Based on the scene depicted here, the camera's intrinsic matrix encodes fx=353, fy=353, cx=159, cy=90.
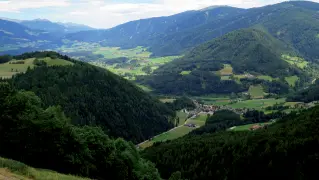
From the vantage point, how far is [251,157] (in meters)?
95.9

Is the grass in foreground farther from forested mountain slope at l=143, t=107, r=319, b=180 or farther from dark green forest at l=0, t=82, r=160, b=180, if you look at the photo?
forested mountain slope at l=143, t=107, r=319, b=180

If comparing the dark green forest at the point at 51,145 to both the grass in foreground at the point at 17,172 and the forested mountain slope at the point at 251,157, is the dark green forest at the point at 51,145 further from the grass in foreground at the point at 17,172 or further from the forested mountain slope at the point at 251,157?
the forested mountain slope at the point at 251,157

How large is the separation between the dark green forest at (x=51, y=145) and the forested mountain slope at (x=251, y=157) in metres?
19.6

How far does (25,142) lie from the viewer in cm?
4938

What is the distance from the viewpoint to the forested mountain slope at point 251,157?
8450 cm

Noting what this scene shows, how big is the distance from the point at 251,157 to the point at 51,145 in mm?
61365

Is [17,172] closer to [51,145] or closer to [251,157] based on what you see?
[51,145]

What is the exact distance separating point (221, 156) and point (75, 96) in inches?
4494

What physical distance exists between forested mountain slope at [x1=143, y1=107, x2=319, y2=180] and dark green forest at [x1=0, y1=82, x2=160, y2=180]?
1963 centimetres

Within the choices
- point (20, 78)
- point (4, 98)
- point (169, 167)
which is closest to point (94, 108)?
point (20, 78)

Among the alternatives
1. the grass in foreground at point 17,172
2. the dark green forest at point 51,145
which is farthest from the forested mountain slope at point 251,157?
the grass in foreground at point 17,172

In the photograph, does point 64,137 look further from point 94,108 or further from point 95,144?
point 94,108

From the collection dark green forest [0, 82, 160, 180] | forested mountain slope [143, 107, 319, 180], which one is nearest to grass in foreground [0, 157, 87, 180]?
dark green forest [0, 82, 160, 180]

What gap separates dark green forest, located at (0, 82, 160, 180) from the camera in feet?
162
